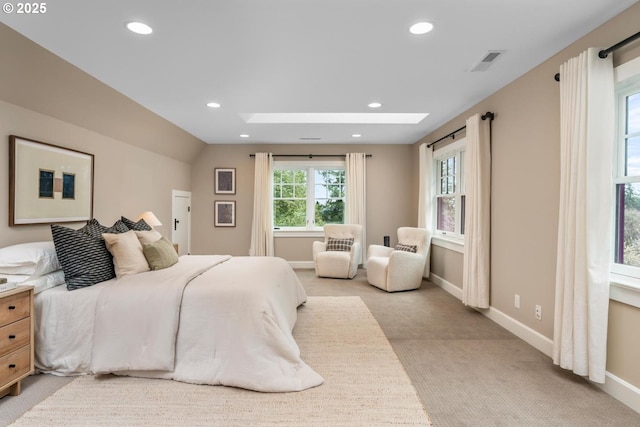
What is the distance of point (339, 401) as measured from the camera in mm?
2127

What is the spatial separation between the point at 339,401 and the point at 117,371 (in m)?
1.56

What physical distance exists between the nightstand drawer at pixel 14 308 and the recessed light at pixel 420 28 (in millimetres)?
3140

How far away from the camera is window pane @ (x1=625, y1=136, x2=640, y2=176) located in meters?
2.24

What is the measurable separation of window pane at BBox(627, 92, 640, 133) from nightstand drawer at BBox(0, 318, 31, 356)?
13.8ft

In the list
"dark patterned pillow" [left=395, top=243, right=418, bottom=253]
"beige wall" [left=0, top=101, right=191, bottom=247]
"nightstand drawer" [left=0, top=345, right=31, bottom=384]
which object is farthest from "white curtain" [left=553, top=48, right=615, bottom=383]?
"beige wall" [left=0, top=101, right=191, bottom=247]

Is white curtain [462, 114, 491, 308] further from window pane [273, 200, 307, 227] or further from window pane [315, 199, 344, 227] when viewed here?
window pane [273, 200, 307, 227]

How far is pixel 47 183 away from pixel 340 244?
414 centimetres

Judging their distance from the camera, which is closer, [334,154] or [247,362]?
[247,362]

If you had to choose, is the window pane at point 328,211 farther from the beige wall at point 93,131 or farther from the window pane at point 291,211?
the beige wall at point 93,131

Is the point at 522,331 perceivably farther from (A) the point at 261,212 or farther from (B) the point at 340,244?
(A) the point at 261,212

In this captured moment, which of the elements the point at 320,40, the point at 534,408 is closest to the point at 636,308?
the point at 534,408

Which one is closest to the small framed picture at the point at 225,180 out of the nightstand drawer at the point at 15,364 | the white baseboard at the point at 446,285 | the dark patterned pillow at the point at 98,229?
the dark patterned pillow at the point at 98,229

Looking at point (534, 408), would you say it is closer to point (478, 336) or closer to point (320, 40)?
point (478, 336)

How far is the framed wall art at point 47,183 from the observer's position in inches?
111
